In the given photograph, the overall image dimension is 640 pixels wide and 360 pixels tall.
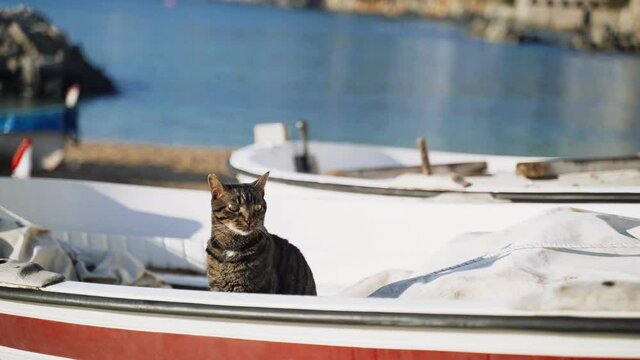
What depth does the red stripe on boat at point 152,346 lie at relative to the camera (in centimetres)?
403

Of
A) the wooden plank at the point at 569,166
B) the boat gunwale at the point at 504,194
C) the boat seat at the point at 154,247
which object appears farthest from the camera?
the wooden plank at the point at 569,166

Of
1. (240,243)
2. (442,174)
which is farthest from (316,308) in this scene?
(442,174)

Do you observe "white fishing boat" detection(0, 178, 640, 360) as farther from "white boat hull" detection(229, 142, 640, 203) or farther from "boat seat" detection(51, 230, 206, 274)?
"white boat hull" detection(229, 142, 640, 203)

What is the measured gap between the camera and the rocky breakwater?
28.2m

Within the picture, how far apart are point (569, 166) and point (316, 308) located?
4.75 m

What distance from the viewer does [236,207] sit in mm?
4406

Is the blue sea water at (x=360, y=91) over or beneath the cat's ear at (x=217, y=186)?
beneath

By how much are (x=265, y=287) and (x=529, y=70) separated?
43.7m

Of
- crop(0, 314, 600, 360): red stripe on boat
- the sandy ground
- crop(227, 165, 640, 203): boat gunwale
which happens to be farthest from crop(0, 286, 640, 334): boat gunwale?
the sandy ground

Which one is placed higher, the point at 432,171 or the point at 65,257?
the point at 65,257

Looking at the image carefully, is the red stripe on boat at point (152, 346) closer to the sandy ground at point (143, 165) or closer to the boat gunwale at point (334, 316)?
the boat gunwale at point (334, 316)

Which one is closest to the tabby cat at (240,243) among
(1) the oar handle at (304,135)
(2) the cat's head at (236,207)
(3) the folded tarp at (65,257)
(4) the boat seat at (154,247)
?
(2) the cat's head at (236,207)

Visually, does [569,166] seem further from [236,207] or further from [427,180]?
[236,207]

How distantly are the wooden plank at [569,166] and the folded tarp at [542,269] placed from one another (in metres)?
2.76
